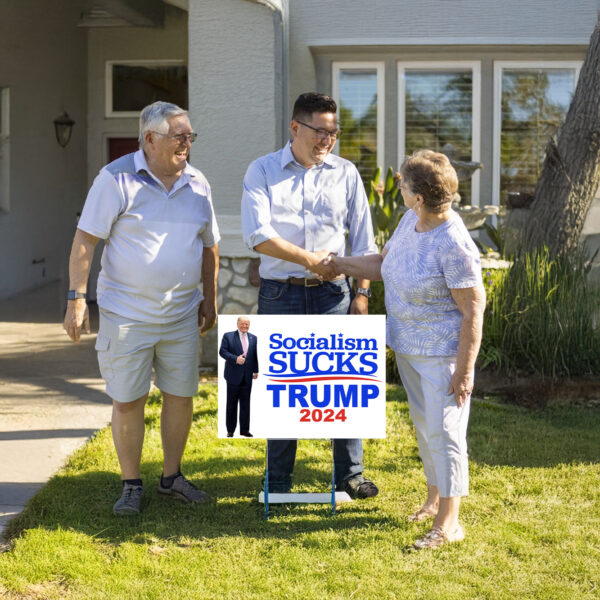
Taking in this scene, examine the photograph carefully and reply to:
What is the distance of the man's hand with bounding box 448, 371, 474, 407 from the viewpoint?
4230 millimetres

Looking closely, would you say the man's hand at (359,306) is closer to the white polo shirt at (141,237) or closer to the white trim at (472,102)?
the white polo shirt at (141,237)

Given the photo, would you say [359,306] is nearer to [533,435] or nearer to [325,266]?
[325,266]

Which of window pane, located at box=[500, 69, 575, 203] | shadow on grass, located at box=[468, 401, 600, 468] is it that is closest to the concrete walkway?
shadow on grass, located at box=[468, 401, 600, 468]

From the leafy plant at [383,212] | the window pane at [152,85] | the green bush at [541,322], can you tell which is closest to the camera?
the green bush at [541,322]

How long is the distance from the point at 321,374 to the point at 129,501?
1161mm

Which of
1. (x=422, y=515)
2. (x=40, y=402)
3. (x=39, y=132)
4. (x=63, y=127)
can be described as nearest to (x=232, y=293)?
(x=40, y=402)

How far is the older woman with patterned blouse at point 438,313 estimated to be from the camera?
13.7ft

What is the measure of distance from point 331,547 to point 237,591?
60 centimetres

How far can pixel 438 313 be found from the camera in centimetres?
430

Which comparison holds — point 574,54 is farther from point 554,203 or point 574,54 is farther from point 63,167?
point 63,167

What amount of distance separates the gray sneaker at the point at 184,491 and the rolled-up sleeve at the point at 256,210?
130cm

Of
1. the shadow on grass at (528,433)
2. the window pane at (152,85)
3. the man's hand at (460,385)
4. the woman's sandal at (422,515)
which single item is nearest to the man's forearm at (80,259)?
the man's hand at (460,385)

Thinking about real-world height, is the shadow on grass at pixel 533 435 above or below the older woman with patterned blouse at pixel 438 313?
below

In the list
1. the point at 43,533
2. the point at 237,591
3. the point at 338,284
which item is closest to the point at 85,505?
the point at 43,533
